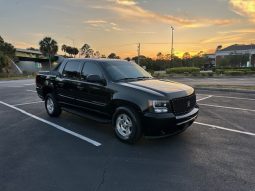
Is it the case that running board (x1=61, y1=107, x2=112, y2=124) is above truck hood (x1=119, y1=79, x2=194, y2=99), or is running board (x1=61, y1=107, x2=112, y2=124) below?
below

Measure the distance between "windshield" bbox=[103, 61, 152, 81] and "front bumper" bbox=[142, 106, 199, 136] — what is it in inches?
56.9

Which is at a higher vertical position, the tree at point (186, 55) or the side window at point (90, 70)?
the tree at point (186, 55)

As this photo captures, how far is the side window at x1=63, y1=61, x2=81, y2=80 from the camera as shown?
7506 millimetres

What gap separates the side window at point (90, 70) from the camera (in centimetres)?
684

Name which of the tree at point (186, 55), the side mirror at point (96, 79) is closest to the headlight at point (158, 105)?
the side mirror at point (96, 79)

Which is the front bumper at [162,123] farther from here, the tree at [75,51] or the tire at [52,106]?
the tree at [75,51]

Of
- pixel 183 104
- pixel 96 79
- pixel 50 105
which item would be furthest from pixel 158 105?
pixel 50 105

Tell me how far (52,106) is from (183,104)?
4418 millimetres

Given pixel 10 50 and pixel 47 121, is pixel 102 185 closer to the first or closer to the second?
pixel 47 121

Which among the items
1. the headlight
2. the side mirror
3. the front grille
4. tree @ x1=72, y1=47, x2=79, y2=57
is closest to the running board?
the side mirror

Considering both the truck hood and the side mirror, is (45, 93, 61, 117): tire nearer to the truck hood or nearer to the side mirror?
the side mirror

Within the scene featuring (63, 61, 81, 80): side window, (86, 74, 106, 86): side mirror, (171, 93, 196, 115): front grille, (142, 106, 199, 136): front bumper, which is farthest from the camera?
(63, 61, 81, 80): side window

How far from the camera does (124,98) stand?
19.5ft

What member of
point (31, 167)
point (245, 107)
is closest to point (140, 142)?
point (31, 167)
